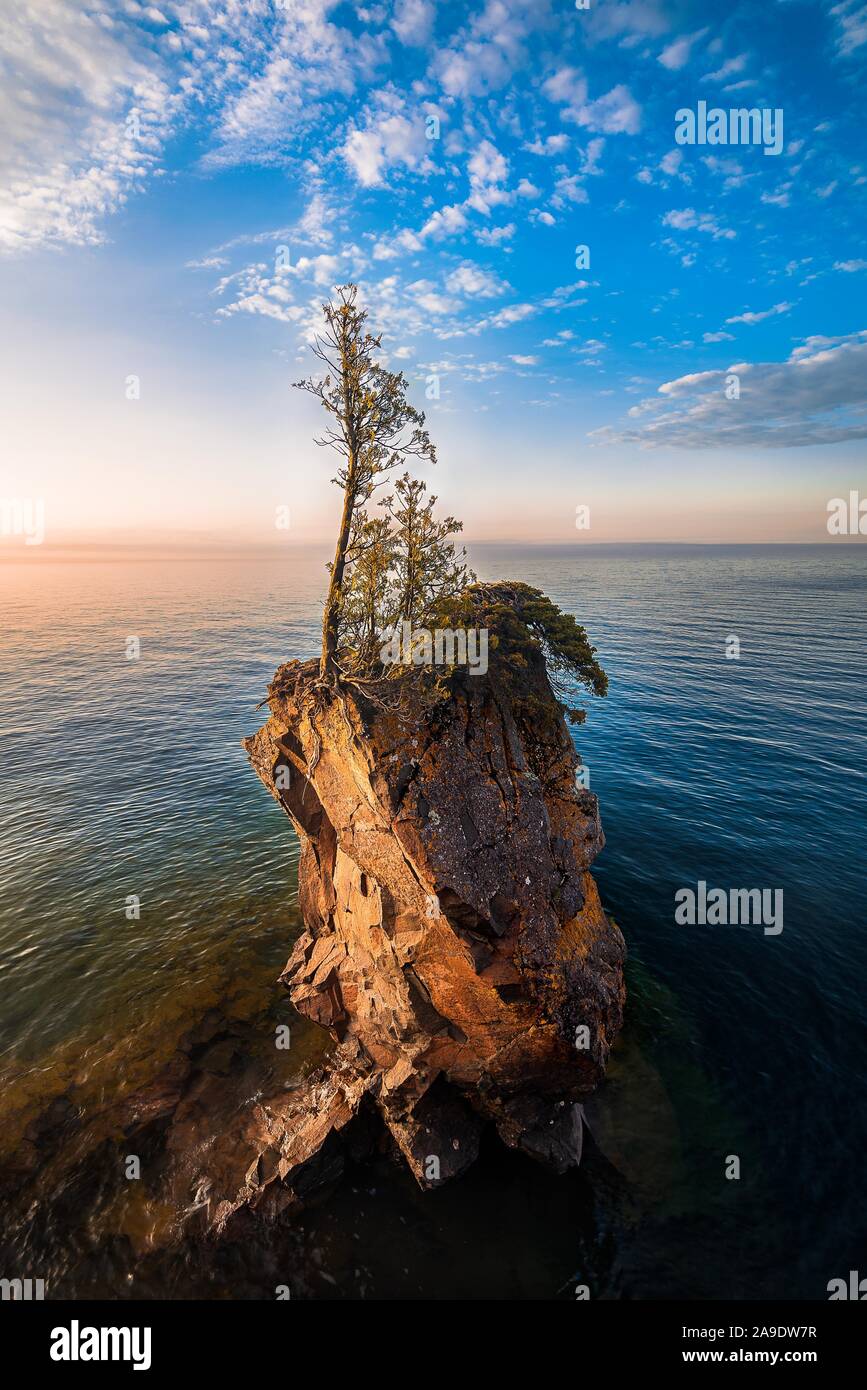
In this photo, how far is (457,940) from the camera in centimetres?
1755

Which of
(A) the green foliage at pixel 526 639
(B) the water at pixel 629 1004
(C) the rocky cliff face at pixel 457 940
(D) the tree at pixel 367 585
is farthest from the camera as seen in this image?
(A) the green foliage at pixel 526 639

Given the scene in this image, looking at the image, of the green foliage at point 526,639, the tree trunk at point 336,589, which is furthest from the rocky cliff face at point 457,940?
the tree trunk at point 336,589

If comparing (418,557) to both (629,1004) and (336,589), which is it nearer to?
(336,589)

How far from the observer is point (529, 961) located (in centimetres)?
1717

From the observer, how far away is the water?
16531 millimetres

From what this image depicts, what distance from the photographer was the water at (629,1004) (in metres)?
16.5

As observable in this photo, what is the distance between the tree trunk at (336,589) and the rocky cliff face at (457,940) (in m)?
1.68

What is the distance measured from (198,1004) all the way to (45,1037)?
636cm

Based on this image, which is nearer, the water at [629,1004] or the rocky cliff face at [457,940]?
the water at [629,1004]

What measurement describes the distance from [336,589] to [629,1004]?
76.4 ft

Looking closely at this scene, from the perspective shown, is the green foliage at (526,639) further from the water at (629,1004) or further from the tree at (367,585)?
the water at (629,1004)

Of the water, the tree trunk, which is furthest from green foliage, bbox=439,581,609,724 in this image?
the water

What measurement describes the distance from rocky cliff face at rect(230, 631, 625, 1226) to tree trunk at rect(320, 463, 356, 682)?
5.52 ft

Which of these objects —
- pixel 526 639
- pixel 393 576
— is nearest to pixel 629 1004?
pixel 526 639
